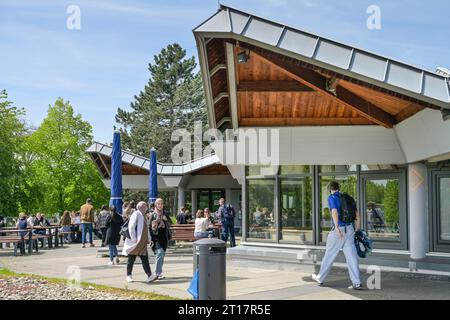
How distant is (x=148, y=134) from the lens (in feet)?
214

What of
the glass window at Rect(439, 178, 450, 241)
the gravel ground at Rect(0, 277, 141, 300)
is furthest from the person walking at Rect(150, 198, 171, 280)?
the glass window at Rect(439, 178, 450, 241)

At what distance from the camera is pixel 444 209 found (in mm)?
12742

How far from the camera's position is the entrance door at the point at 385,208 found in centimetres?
1343

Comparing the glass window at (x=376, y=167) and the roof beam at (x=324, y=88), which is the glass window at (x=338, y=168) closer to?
the glass window at (x=376, y=167)

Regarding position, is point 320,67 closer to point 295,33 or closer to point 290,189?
point 295,33

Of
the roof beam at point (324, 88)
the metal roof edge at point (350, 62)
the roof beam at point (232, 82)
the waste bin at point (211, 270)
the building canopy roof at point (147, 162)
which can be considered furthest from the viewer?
the building canopy roof at point (147, 162)

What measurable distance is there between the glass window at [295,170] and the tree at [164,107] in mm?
49623

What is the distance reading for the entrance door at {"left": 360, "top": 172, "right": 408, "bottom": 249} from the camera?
13.4 m

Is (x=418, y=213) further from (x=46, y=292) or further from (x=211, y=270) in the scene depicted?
(x=46, y=292)

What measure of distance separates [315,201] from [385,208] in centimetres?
171

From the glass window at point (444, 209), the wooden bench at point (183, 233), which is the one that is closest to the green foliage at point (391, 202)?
the glass window at point (444, 209)

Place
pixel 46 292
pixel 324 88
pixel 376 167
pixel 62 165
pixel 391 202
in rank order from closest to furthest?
1. pixel 46 292
2. pixel 324 88
3. pixel 391 202
4. pixel 376 167
5. pixel 62 165

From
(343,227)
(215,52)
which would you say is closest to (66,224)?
(215,52)

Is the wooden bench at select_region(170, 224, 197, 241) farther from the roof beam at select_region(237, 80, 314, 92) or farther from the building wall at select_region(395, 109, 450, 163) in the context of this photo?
the building wall at select_region(395, 109, 450, 163)
